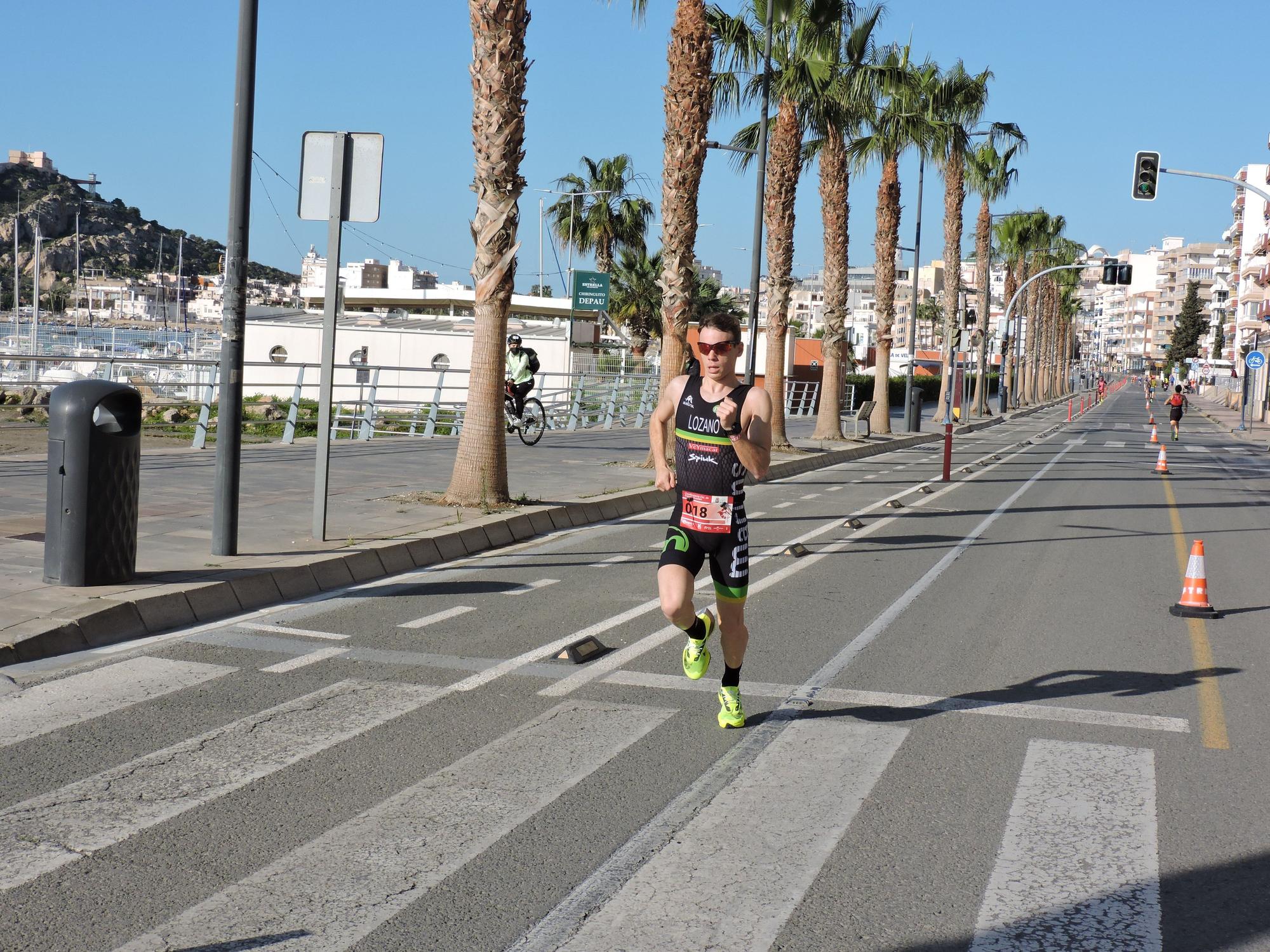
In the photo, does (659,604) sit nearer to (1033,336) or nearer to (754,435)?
(754,435)

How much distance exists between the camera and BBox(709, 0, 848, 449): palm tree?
80.8ft

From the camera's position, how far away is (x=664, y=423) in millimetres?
6016

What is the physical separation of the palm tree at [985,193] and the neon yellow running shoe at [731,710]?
137 ft

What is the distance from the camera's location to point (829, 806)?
4.71 m

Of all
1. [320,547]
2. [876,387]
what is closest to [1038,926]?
[320,547]

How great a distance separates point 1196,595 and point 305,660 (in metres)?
6.16

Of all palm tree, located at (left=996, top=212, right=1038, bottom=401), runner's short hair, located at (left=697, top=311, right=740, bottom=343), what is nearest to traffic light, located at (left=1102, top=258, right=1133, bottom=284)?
palm tree, located at (left=996, top=212, right=1038, bottom=401)

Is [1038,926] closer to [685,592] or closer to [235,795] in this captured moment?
[685,592]

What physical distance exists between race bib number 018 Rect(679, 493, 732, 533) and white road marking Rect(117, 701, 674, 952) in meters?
0.93

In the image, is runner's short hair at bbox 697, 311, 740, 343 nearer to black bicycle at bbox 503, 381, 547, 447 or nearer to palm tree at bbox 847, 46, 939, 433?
black bicycle at bbox 503, 381, 547, 447

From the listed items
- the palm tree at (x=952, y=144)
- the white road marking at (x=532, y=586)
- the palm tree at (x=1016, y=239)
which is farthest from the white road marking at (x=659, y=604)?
the palm tree at (x=1016, y=239)

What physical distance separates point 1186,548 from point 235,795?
443 inches

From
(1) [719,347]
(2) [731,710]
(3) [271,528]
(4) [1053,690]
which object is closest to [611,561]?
(3) [271,528]

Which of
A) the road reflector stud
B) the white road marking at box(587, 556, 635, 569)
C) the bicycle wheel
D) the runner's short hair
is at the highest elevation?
the runner's short hair
